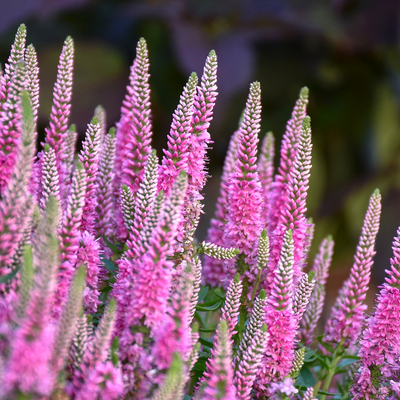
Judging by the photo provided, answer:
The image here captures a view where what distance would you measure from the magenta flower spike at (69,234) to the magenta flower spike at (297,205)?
37 cm

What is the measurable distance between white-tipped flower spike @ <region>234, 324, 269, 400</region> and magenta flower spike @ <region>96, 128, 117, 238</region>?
40 cm

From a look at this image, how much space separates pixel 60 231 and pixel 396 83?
8.18ft

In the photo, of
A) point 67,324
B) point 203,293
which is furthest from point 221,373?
point 203,293

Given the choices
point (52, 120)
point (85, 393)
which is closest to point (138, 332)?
point (85, 393)

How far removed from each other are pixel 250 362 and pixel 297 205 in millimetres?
329

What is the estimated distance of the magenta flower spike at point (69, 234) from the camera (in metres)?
0.73

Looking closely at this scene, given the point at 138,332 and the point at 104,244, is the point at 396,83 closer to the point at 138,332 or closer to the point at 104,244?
the point at 104,244

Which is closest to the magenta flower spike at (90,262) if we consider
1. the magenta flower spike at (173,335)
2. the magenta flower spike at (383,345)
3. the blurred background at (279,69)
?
the magenta flower spike at (173,335)

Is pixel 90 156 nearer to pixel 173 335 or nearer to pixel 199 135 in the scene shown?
pixel 199 135

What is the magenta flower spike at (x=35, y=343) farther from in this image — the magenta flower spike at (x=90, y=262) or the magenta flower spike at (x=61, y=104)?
the magenta flower spike at (x=61, y=104)

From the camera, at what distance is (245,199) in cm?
101

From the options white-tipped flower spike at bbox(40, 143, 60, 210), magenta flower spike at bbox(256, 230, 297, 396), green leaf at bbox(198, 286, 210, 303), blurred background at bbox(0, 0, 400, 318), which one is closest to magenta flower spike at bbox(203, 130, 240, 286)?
green leaf at bbox(198, 286, 210, 303)

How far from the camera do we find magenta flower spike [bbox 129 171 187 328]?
2.22 feet

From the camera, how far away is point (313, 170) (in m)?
3.03
